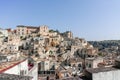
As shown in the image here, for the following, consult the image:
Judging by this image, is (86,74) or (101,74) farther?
(86,74)

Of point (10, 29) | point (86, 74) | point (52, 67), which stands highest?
point (10, 29)

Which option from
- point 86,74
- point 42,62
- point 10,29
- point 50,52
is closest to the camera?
point 86,74

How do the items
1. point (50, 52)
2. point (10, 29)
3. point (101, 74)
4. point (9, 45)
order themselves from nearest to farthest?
point (101, 74) < point (9, 45) < point (50, 52) < point (10, 29)

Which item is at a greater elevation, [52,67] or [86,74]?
[86,74]

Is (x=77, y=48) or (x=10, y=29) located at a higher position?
(x=10, y=29)

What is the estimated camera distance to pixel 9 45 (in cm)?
7494

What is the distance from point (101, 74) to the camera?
51.8 feet

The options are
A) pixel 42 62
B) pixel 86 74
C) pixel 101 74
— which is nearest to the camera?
pixel 101 74

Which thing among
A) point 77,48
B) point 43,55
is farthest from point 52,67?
point 77,48

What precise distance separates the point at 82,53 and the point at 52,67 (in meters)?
34.9

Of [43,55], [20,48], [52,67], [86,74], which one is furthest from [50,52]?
[86,74]

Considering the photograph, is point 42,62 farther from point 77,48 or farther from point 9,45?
point 77,48

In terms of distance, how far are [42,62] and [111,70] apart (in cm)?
4162

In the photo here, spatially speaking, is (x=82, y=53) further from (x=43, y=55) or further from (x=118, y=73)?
(x=118, y=73)
